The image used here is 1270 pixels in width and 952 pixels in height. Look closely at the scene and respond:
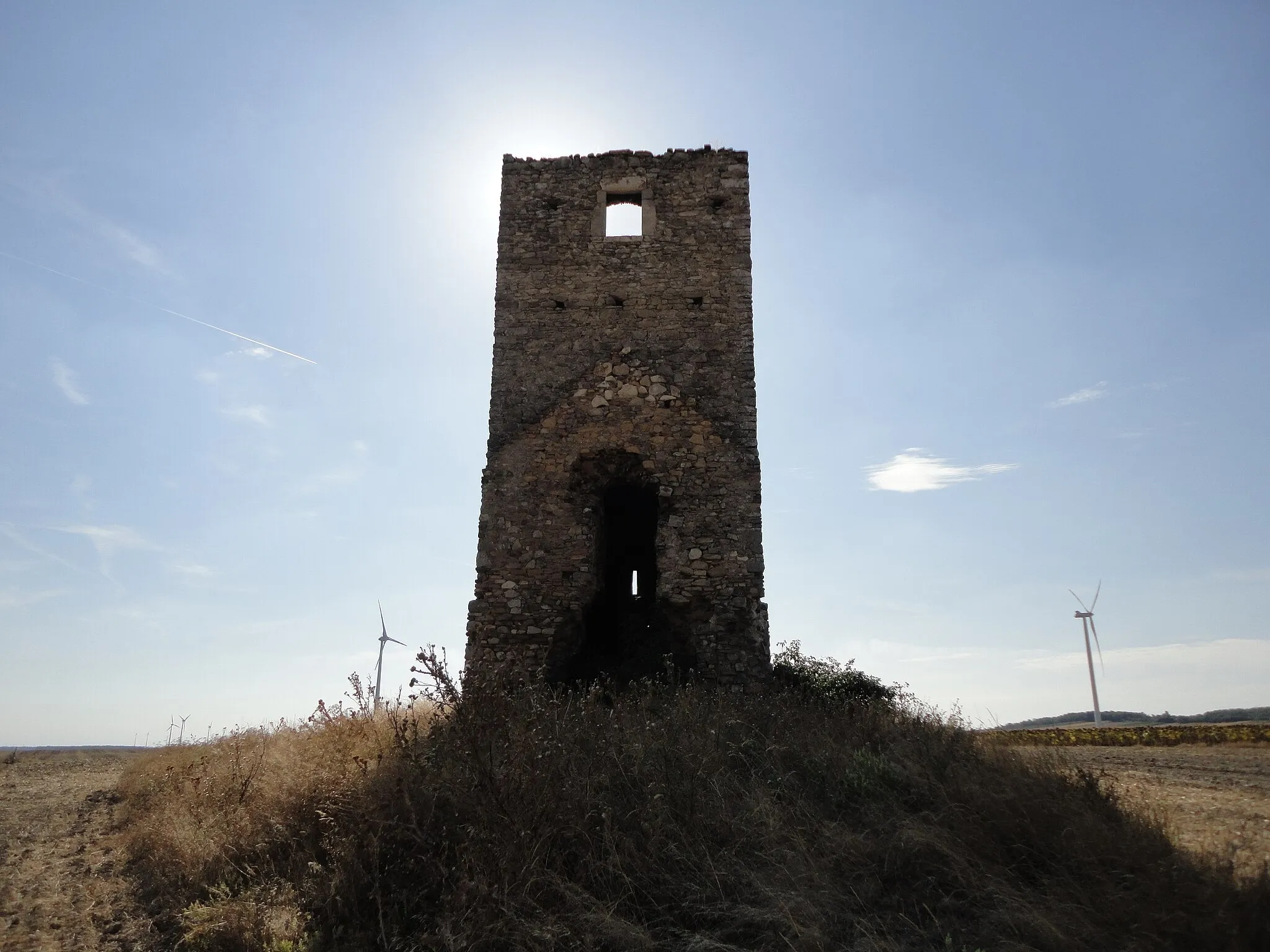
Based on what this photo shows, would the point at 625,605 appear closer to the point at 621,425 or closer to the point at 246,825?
the point at 621,425

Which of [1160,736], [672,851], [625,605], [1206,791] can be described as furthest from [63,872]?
[1160,736]

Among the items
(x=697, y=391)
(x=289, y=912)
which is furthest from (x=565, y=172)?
(x=289, y=912)

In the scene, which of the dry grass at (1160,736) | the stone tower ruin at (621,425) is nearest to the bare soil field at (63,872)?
the stone tower ruin at (621,425)

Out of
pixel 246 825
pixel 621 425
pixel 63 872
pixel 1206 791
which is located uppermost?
pixel 621 425

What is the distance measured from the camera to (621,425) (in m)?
9.70

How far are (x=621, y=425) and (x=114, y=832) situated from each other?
6.67 m

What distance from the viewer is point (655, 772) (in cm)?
512

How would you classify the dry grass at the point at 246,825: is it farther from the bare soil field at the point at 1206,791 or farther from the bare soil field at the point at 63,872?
the bare soil field at the point at 1206,791

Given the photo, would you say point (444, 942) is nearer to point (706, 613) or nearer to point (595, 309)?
point (706, 613)

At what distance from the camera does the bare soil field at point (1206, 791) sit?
3732 mm

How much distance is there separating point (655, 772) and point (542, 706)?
5.70ft

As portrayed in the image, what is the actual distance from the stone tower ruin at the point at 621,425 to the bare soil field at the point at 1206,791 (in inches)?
148

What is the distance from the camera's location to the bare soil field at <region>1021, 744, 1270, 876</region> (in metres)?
3.73

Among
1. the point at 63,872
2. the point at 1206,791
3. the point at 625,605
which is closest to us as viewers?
the point at 1206,791
